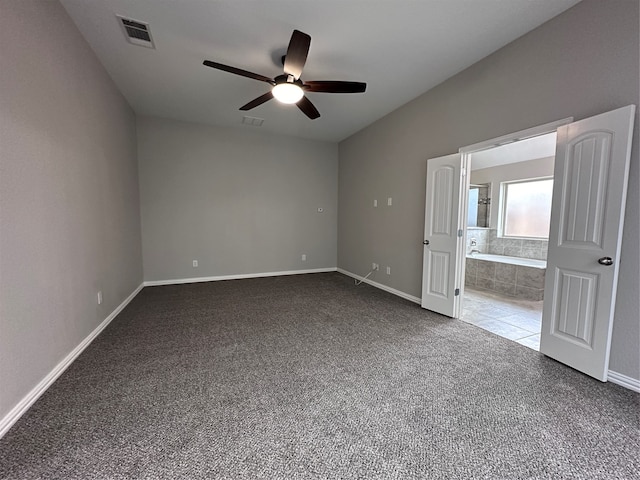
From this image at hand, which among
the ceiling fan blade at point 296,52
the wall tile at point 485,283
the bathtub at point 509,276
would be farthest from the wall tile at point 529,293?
the ceiling fan blade at point 296,52

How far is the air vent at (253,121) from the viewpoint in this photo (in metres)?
4.41

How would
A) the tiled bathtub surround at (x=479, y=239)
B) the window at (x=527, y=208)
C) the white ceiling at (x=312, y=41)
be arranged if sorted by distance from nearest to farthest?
1. the white ceiling at (x=312, y=41)
2. the window at (x=527, y=208)
3. the tiled bathtub surround at (x=479, y=239)

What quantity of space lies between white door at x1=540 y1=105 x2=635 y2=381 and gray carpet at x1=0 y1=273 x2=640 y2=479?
0.84 feet

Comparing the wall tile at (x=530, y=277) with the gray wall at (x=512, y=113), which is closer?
the gray wall at (x=512, y=113)

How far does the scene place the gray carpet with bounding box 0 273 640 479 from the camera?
49.8 inches

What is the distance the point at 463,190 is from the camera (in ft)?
10.0

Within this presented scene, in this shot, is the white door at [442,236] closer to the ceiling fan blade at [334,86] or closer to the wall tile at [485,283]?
the ceiling fan blade at [334,86]

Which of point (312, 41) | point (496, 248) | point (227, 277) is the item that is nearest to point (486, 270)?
point (496, 248)

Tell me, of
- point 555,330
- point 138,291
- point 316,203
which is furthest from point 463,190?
point 138,291

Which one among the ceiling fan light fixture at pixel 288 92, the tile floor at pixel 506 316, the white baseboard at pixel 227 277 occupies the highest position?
the ceiling fan light fixture at pixel 288 92

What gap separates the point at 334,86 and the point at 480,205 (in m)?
4.93

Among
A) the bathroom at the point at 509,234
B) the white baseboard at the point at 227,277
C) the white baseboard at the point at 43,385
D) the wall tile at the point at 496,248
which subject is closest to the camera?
the white baseboard at the point at 43,385

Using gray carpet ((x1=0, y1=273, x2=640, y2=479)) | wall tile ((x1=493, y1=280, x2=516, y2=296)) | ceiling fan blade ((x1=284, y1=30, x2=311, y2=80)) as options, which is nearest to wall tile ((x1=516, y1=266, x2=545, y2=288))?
wall tile ((x1=493, y1=280, x2=516, y2=296))

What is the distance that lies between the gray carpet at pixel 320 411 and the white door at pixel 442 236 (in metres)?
0.54
